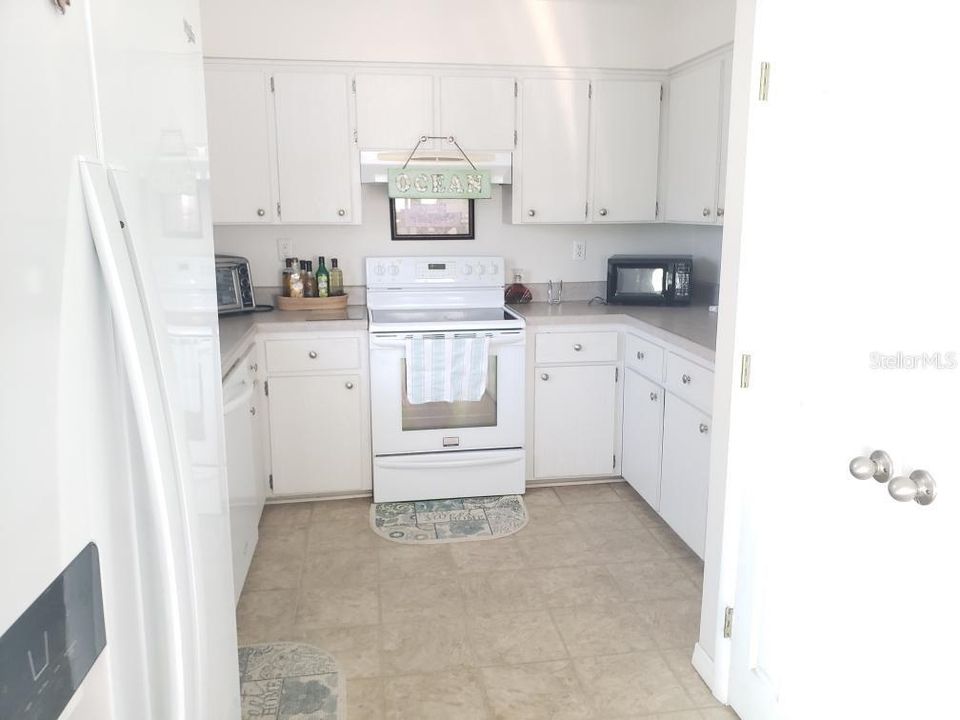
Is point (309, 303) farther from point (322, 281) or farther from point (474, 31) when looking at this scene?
point (474, 31)

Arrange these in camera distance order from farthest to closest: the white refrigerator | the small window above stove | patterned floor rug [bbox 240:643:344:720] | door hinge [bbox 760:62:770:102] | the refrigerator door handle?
the small window above stove
patterned floor rug [bbox 240:643:344:720]
door hinge [bbox 760:62:770:102]
the refrigerator door handle
the white refrigerator

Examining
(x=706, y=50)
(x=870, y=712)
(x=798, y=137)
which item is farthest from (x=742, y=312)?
(x=706, y=50)

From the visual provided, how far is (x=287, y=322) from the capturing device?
3363mm

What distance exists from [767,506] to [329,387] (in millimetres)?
2165

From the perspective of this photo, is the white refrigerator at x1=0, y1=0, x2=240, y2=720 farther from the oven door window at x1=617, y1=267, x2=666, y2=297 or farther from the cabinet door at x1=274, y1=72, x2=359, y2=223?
the oven door window at x1=617, y1=267, x2=666, y2=297

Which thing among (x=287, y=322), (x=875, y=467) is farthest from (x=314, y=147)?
(x=875, y=467)

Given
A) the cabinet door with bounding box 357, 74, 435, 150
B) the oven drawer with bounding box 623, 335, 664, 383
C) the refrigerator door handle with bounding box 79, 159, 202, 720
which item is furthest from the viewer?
the cabinet door with bounding box 357, 74, 435, 150

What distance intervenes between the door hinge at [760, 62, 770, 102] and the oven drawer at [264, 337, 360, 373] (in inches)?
84.4

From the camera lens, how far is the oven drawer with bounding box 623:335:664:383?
10.6 feet

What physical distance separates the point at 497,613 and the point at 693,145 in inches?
91.5

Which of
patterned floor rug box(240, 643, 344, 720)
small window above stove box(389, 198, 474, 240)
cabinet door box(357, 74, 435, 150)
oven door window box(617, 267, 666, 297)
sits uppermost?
cabinet door box(357, 74, 435, 150)

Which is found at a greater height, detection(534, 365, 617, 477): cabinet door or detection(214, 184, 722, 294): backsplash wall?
detection(214, 184, 722, 294): backsplash wall

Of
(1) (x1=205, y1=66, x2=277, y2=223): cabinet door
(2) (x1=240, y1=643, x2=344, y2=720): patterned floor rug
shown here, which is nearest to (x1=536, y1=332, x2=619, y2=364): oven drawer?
(1) (x1=205, y1=66, x2=277, y2=223): cabinet door

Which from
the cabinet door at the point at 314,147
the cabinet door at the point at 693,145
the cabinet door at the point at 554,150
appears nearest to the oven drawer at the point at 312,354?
the cabinet door at the point at 314,147
